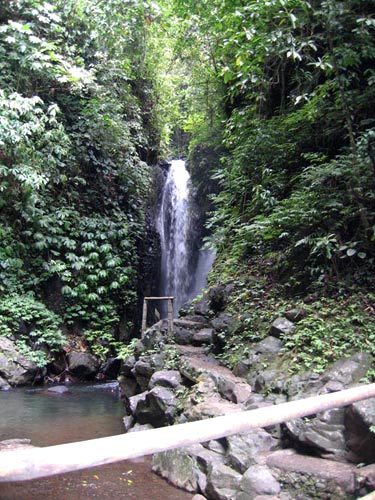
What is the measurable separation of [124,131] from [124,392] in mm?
8413

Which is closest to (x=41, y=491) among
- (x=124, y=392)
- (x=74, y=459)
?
(x=124, y=392)

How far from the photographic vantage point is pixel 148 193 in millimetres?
15203

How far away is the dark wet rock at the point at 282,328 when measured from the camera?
18.0 feet

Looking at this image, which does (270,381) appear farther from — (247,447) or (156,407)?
(156,407)

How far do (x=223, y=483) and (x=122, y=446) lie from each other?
3.02 m

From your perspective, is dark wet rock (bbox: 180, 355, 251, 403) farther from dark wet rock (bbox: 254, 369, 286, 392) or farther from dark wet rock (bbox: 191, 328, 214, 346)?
dark wet rock (bbox: 191, 328, 214, 346)

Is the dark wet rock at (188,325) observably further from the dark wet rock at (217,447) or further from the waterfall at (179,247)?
the waterfall at (179,247)

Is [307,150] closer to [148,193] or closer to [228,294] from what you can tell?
[228,294]

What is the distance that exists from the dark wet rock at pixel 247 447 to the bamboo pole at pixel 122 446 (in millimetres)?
2545

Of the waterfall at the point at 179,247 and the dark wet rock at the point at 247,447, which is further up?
the waterfall at the point at 179,247

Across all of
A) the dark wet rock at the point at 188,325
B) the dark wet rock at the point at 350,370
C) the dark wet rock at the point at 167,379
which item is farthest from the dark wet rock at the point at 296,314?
the dark wet rock at the point at 188,325

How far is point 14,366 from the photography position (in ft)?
29.7

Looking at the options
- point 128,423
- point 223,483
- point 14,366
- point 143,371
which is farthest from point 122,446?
point 14,366

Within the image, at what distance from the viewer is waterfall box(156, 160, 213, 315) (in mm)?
14445
